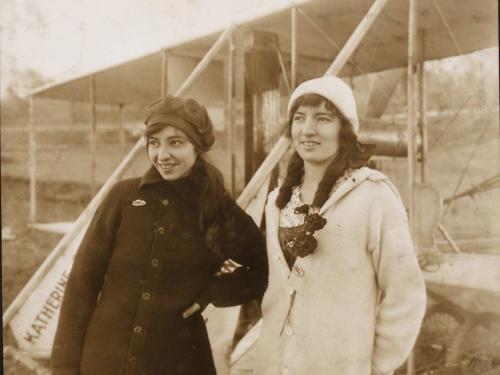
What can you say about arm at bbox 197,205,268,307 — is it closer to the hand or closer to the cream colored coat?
the hand

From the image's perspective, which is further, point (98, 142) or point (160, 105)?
point (98, 142)

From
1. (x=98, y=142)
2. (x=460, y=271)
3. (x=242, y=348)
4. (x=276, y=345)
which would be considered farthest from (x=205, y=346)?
(x=98, y=142)

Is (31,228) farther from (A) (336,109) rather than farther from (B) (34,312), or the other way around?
(A) (336,109)

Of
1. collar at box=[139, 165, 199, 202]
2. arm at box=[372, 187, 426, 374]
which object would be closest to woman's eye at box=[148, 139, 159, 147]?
collar at box=[139, 165, 199, 202]

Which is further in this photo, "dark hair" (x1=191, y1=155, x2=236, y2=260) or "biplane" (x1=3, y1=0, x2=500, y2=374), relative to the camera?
"biplane" (x1=3, y1=0, x2=500, y2=374)

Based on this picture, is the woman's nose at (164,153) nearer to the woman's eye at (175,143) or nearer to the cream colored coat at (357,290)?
the woman's eye at (175,143)

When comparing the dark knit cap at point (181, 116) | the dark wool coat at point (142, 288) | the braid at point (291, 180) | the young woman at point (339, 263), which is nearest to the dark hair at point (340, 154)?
the young woman at point (339, 263)
